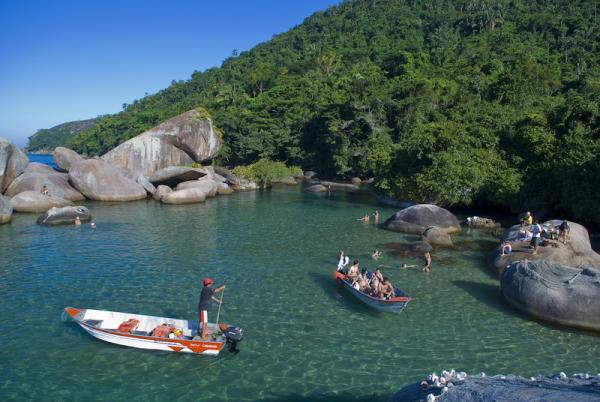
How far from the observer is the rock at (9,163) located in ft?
115

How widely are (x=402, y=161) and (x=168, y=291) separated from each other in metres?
27.3

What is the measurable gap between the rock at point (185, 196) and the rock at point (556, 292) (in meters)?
29.9

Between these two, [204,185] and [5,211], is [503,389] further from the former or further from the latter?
[204,185]

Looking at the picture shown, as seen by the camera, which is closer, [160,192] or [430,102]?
[160,192]

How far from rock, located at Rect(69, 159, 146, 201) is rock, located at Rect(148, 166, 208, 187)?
312 centimetres

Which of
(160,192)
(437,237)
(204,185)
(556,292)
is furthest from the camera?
(204,185)

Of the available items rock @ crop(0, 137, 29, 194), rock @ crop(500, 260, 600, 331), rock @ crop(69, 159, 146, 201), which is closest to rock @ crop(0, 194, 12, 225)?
rock @ crop(0, 137, 29, 194)

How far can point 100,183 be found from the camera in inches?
1566

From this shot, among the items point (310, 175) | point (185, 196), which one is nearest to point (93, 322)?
point (185, 196)

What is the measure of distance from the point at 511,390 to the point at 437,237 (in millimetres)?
19570

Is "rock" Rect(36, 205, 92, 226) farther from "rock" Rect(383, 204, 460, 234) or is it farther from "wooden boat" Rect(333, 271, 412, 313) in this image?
"wooden boat" Rect(333, 271, 412, 313)

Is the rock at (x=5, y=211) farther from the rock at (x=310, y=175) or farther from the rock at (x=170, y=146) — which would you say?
the rock at (x=310, y=175)

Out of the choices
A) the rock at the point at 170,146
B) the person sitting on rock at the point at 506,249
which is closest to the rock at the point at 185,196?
the rock at the point at 170,146

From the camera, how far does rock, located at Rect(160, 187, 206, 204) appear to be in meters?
39.2
